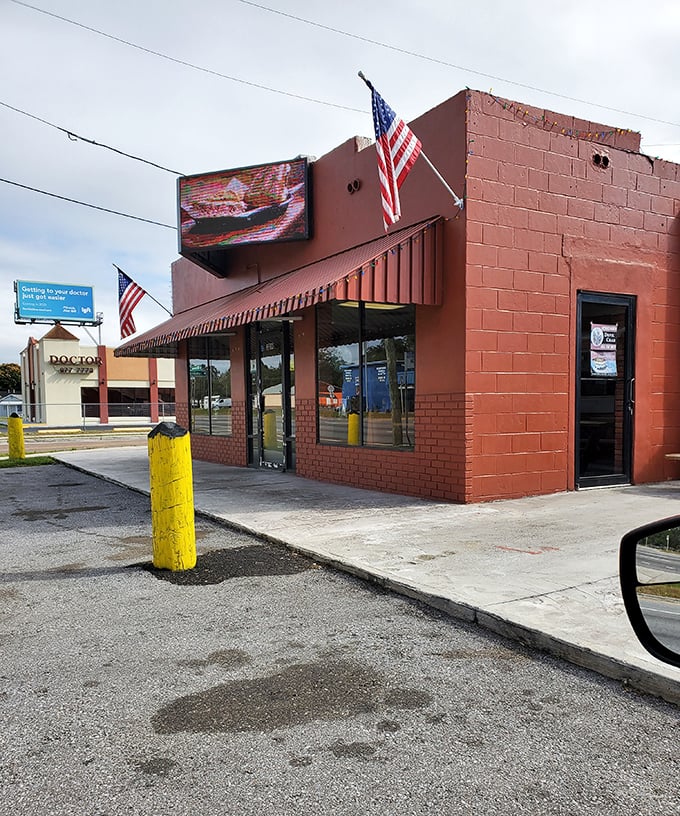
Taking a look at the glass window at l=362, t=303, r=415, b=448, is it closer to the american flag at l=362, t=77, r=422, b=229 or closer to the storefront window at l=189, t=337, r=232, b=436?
Result: the american flag at l=362, t=77, r=422, b=229

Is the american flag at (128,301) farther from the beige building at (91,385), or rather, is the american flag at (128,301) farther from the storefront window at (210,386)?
the beige building at (91,385)

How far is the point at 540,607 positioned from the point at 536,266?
223 inches

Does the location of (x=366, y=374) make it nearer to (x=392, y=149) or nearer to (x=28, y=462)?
(x=392, y=149)

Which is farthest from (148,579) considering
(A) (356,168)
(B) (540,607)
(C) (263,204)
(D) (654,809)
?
(C) (263,204)

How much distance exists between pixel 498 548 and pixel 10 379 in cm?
9988

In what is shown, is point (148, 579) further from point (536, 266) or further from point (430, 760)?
point (536, 266)

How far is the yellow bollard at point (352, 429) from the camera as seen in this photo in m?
10.4

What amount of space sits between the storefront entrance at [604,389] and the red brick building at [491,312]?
25mm

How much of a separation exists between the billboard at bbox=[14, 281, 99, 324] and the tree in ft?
144

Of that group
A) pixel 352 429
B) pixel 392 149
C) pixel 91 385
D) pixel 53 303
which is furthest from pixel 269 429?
pixel 53 303

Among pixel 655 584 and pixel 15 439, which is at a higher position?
pixel 655 584

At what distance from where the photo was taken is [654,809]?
2398mm

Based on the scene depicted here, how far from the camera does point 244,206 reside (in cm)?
1218

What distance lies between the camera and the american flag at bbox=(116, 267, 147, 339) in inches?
615
